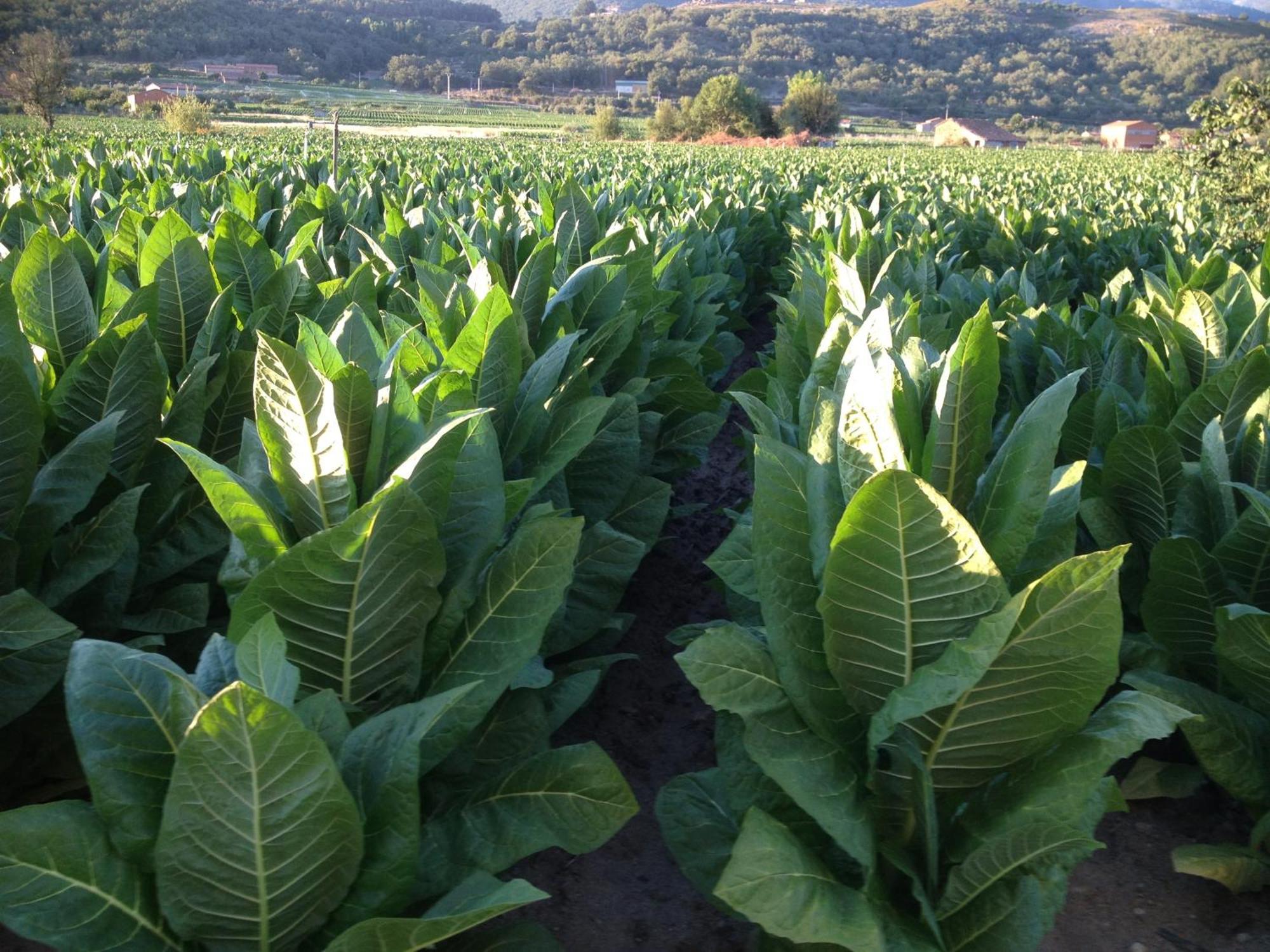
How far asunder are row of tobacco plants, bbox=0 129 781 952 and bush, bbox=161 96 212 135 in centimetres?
4250

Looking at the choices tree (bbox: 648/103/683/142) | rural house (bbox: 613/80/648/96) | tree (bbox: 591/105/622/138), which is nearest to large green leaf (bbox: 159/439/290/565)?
tree (bbox: 591/105/622/138)

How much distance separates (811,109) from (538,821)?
7514cm

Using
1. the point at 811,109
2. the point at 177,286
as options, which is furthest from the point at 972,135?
the point at 177,286

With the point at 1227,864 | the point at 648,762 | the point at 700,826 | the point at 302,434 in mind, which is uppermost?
the point at 302,434

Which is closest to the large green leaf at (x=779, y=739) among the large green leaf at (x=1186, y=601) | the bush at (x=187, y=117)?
the large green leaf at (x=1186, y=601)

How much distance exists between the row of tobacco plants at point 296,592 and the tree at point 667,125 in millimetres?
67113

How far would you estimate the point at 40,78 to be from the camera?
131 ft

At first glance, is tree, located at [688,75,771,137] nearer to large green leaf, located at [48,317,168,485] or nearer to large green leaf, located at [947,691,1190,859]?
large green leaf, located at [48,317,168,485]

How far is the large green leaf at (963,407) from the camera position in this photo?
1.72m

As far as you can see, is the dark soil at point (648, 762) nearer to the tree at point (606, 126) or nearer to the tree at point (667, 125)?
the tree at point (606, 126)

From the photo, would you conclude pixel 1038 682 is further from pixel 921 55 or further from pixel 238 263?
pixel 921 55

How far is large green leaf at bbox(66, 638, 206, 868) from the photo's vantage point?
1364mm

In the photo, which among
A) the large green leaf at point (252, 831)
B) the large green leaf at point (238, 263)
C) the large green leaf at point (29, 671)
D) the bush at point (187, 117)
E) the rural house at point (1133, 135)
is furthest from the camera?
the rural house at point (1133, 135)

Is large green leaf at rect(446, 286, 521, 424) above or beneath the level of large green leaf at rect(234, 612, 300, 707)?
above
